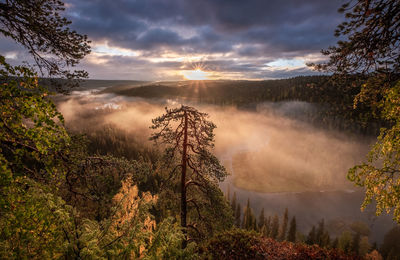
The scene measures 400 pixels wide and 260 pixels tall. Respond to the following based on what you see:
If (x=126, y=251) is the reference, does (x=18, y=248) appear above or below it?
above

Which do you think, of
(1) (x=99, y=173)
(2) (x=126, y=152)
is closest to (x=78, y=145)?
(1) (x=99, y=173)

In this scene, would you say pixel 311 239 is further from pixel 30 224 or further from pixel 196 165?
pixel 30 224

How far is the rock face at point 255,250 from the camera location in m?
12.5

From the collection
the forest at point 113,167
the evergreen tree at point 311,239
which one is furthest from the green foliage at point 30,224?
the evergreen tree at point 311,239

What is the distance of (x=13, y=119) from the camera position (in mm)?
4078

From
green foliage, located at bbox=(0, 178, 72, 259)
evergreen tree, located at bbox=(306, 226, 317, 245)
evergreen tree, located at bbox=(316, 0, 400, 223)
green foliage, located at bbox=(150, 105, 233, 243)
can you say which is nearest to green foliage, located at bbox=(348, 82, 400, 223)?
evergreen tree, located at bbox=(316, 0, 400, 223)

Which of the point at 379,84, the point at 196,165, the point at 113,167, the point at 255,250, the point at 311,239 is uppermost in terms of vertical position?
the point at 379,84

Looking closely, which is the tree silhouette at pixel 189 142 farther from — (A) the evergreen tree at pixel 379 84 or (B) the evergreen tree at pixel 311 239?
(B) the evergreen tree at pixel 311 239

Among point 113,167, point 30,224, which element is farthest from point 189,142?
point 30,224

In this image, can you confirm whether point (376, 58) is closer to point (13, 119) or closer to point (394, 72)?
point (394, 72)

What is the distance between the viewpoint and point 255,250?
12914 mm

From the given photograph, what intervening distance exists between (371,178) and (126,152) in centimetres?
15490

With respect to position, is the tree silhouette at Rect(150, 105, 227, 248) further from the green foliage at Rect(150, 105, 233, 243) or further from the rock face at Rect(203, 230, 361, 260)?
the rock face at Rect(203, 230, 361, 260)

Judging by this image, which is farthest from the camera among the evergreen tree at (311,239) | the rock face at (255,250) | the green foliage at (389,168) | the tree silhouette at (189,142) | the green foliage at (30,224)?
the evergreen tree at (311,239)
